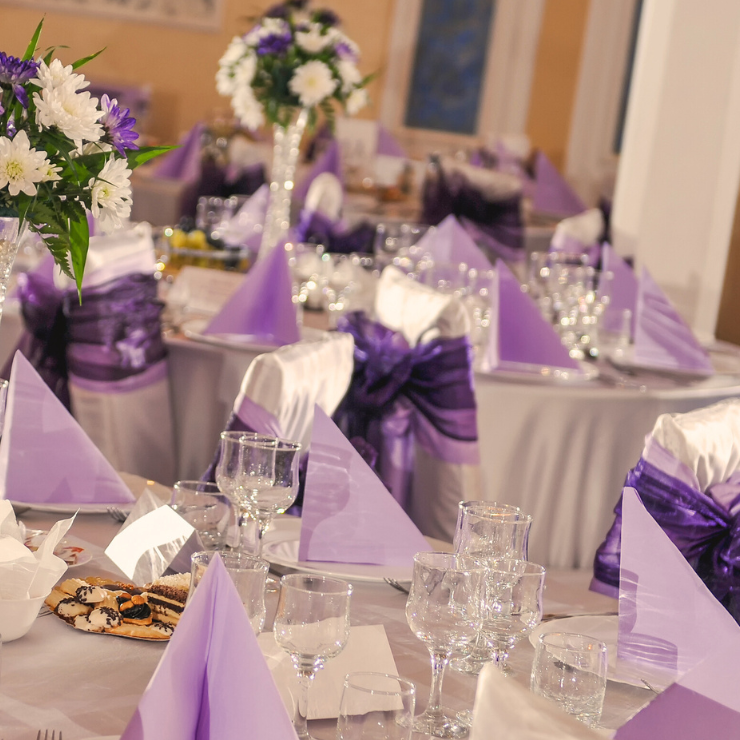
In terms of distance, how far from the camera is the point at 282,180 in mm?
3705

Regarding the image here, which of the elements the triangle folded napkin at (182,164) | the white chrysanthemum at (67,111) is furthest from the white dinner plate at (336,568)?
the triangle folded napkin at (182,164)

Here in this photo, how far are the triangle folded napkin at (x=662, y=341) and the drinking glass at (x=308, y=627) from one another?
85.4 inches

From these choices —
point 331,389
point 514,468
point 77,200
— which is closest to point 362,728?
point 77,200

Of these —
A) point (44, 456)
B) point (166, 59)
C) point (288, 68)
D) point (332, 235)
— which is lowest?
point (44, 456)

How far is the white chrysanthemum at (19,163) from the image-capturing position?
51.8 inches

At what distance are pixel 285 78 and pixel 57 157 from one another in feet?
7.80

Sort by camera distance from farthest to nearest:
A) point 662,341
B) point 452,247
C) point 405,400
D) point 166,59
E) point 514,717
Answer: point 166,59, point 452,247, point 662,341, point 405,400, point 514,717

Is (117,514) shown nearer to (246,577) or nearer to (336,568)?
(336,568)

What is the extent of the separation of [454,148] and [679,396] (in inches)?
278

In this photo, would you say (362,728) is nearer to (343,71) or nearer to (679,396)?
(679,396)

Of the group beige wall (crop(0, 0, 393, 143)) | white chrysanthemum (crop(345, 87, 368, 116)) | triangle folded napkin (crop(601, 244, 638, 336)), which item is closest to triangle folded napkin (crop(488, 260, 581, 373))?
triangle folded napkin (crop(601, 244, 638, 336))

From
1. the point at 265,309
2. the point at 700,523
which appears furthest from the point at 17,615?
the point at 265,309

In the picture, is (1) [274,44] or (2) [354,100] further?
(2) [354,100]

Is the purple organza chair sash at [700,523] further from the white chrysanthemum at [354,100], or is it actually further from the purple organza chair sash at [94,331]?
the white chrysanthemum at [354,100]
